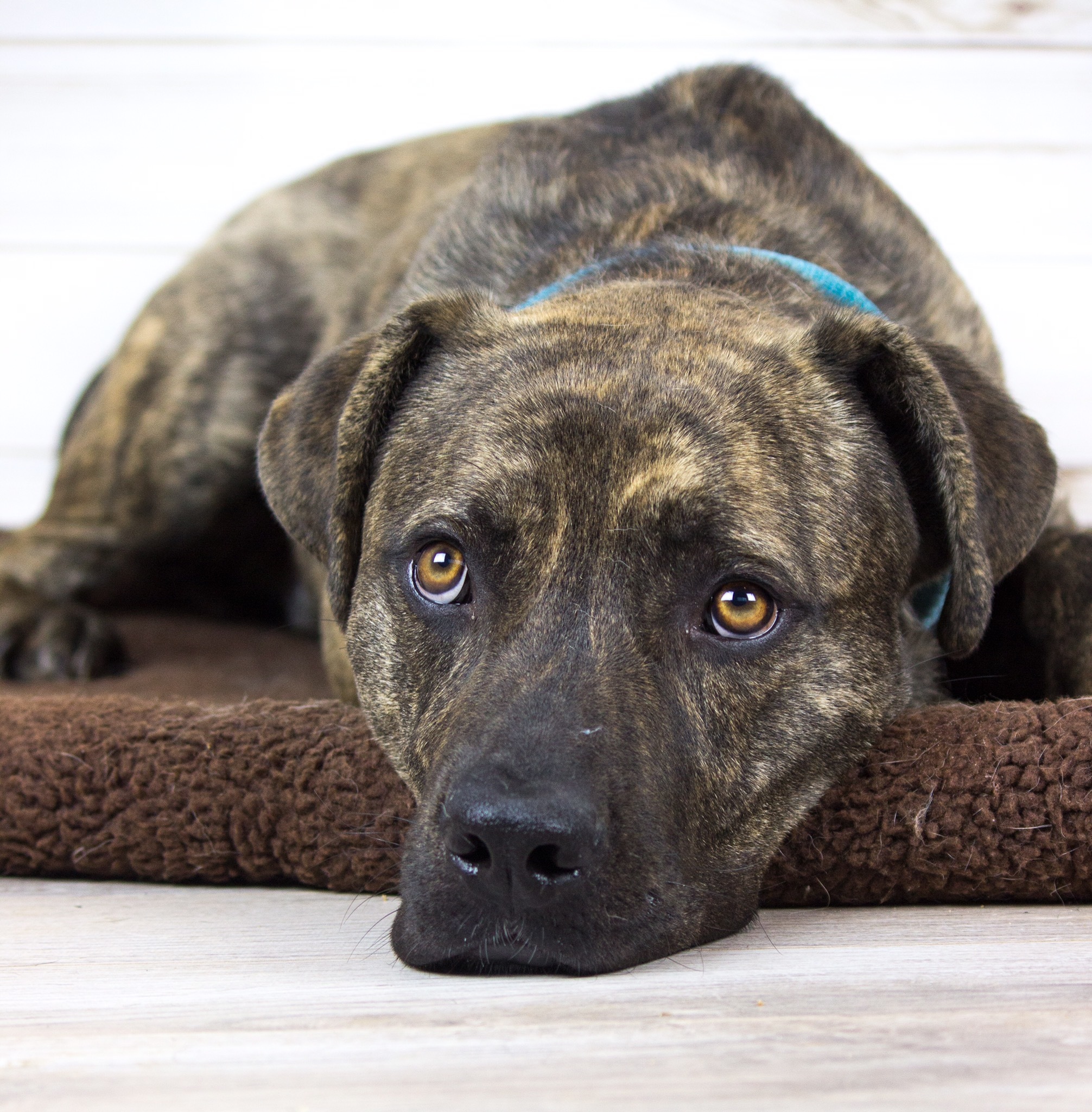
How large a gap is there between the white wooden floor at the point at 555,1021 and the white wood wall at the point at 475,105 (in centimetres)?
422

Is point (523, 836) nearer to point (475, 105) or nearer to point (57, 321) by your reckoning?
point (475, 105)

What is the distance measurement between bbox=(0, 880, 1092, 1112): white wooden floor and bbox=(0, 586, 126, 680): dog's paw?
1.95 m

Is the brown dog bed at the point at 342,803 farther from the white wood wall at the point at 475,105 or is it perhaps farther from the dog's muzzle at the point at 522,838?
the white wood wall at the point at 475,105

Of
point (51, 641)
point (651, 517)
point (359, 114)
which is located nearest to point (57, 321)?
point (359, 114)

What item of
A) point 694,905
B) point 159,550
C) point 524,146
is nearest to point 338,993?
point 694,905

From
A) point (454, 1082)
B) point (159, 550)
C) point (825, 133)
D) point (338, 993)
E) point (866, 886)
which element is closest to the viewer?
point (454, 1082)

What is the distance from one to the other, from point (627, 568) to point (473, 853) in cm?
57

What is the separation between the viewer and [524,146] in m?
3.95

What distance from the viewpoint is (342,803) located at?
8.72 ft

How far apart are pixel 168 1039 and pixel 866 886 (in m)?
1.25

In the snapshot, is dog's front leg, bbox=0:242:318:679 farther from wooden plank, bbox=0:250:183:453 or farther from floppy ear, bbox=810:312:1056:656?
floppy ear, bbox=810:312:1056:656

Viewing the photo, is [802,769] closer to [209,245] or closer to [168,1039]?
[168,1039]

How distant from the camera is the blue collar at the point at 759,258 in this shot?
3.20 m

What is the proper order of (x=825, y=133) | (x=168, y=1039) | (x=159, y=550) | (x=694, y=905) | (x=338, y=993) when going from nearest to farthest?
(x=168, y=1039) → (x=338, y=993) → (x=694, y=905) → (x=825, y=133) → (x=159, y=550)
